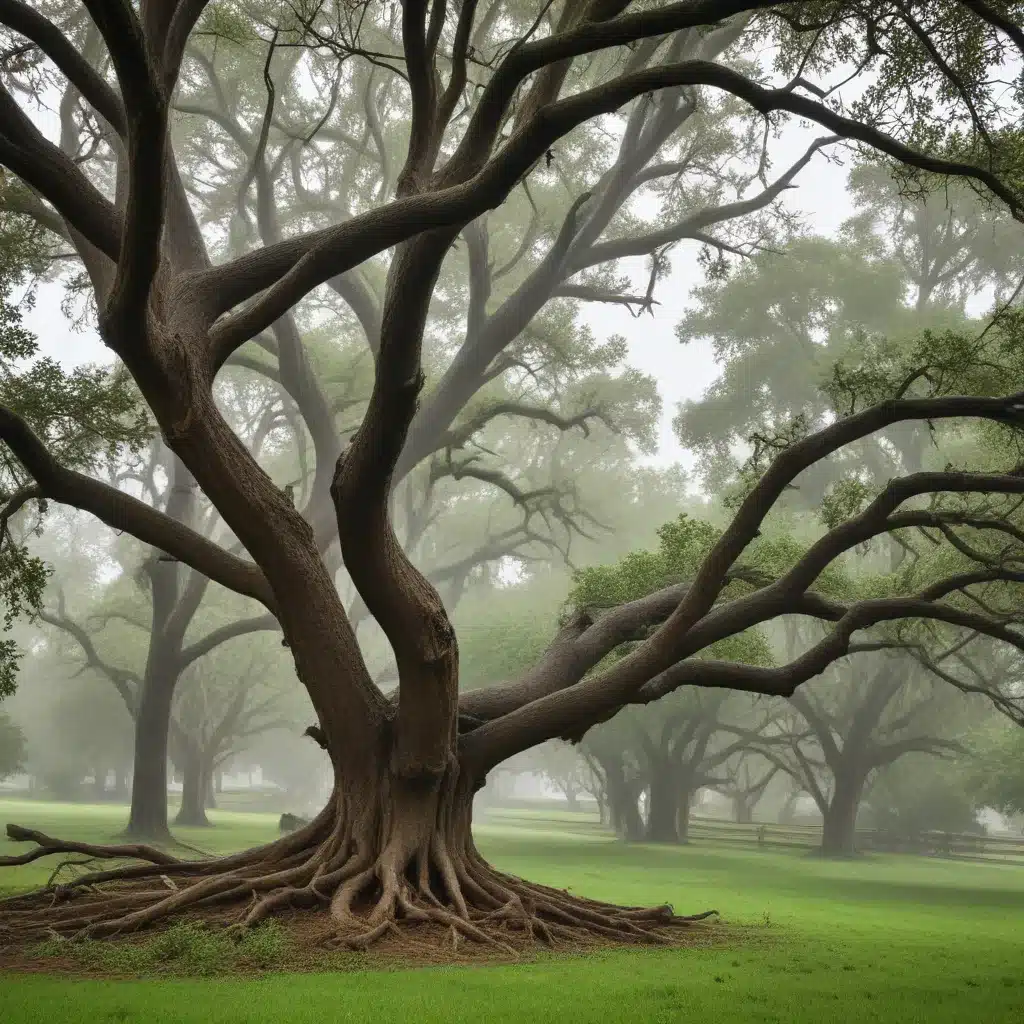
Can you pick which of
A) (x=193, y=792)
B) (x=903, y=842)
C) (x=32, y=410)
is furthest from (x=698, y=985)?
(x=903, y=842)

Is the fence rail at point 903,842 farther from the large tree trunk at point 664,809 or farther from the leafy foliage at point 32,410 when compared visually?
the leafy foliage at point 32,410

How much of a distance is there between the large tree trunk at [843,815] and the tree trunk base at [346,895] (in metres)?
21.6

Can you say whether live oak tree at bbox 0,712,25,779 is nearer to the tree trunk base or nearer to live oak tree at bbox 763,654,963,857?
the tree trunk base

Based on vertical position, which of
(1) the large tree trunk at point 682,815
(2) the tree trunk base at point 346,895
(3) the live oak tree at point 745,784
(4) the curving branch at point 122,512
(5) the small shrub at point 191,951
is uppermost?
(4) the curving branch at point 122,512

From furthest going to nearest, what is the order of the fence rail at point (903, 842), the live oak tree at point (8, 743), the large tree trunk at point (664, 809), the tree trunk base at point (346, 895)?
the fence rail at point (903, 842)
the large tree trunk at point (664, 809)
the live oak tree at point (8, 743)
the tree trunk base at point (346, 895)

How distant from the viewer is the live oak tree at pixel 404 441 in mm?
8258

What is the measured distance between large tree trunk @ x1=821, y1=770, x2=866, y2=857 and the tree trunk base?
21.6 m

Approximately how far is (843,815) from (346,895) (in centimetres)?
2621

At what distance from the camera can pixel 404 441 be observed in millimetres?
9914

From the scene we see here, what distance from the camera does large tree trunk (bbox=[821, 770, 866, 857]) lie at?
3259 centimetres

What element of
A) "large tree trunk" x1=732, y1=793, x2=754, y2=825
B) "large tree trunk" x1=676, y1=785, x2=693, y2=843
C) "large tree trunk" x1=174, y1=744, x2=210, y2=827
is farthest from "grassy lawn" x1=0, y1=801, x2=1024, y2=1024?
"large tree trunk" x1=732, y1=793, x2=754, y2=825

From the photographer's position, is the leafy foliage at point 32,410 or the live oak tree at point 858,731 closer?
the leafy foliage at point 32,410

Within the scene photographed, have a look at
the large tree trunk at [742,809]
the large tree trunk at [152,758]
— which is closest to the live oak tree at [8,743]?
the large tree trunk at [152,758]

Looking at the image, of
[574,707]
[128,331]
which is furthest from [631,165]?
[128,331]
